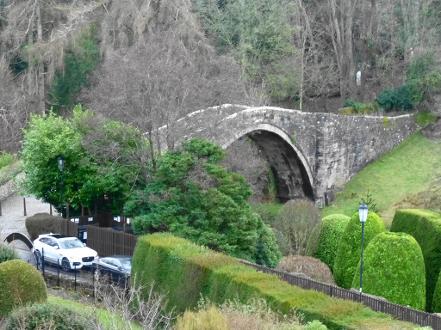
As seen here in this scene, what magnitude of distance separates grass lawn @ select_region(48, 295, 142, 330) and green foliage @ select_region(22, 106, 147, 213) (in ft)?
23.6

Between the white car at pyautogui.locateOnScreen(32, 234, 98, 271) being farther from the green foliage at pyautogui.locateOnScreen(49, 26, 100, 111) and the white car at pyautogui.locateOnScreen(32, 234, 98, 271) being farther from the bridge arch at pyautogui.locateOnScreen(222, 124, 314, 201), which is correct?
the green foliage at pyautogui.locateOnScreen(49, 26, 100, 111)

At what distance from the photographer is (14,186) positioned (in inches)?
1471

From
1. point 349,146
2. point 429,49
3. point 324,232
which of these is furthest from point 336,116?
point 324,232

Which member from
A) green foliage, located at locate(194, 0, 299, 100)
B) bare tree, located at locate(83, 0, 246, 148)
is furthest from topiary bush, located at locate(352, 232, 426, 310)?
green foliage, located at locate(194, 0, 299, 100)

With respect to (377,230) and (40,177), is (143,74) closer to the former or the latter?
(40,177)

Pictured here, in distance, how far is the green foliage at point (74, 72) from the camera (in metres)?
46.8

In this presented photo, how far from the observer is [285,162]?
4016 cm

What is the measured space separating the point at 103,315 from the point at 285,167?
2458cm

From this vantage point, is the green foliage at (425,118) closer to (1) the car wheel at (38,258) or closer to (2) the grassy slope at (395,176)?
(2) the grassy slope at (395,176)

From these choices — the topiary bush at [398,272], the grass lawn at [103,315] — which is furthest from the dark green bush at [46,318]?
the topiary bush at [398,272]

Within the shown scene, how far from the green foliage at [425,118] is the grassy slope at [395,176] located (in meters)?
0.66

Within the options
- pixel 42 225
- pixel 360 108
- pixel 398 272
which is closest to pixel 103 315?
pixel 398 272

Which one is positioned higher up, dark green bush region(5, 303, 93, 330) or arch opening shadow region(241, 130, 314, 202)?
arch opening shadow region(241, 130, 314, 202)

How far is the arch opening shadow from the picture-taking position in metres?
38.4
